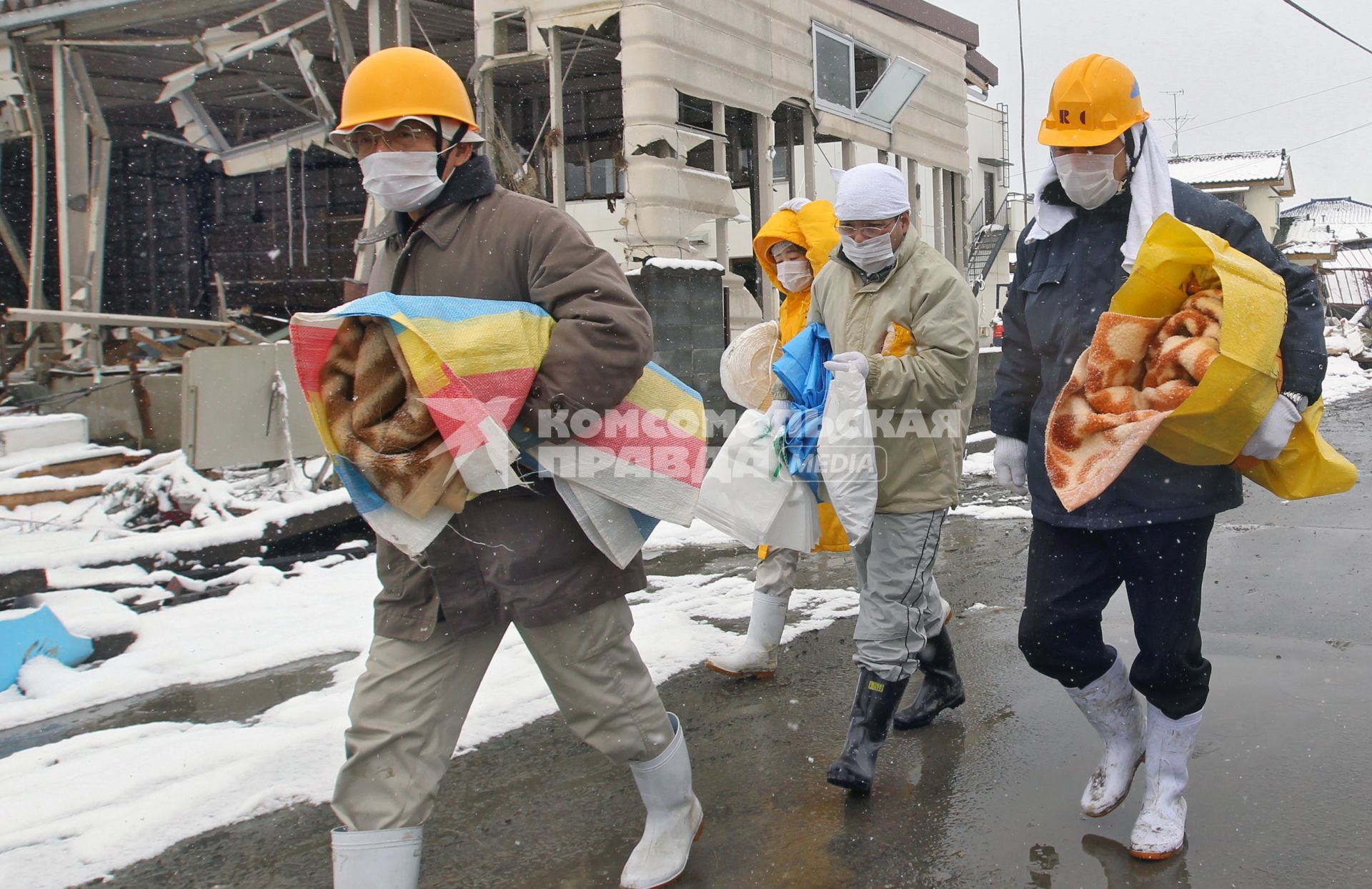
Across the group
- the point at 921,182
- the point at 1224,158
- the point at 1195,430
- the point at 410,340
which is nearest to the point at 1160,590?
the point at 1195,430

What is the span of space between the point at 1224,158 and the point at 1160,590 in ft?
168

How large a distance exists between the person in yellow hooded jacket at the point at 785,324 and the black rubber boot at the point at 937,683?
0.68 m

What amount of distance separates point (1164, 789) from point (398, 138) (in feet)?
8.40

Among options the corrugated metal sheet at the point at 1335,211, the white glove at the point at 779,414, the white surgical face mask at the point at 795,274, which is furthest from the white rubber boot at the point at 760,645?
the corrugated metal sheet at the point at 1335,211

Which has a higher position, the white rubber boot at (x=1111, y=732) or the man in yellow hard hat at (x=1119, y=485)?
the man in yellow hard hat at (x=1119, y=485)

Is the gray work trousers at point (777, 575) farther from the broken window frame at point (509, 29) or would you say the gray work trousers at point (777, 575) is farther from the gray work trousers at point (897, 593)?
the broken window frame at point (509, 29)

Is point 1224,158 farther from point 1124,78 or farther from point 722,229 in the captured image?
point 1124,78

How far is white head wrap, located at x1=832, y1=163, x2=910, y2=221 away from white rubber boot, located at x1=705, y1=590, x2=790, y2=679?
1.64m

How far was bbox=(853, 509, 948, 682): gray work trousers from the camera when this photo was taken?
332 cm

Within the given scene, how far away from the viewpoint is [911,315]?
3.43m

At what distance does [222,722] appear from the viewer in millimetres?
4117

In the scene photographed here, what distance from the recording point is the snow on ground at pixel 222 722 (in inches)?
126

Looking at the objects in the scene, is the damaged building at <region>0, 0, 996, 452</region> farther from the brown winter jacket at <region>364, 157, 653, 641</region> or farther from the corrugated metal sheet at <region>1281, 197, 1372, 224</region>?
the corrugated metal sheet at <region>1281, 197, 1372, 224</region>

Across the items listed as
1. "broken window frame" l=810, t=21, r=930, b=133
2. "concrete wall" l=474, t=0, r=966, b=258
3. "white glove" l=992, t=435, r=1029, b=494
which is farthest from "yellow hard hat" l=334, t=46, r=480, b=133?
"broken window frame" l=810, t=21, r=930, b=133
